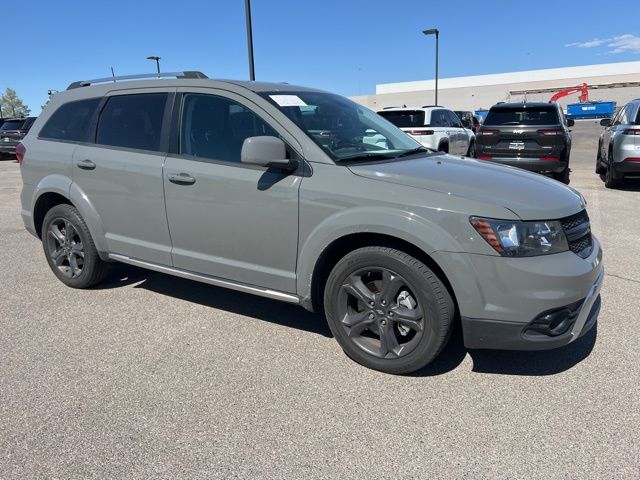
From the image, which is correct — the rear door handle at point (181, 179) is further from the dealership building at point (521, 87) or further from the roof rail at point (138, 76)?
the dealership building at point (521, 87)

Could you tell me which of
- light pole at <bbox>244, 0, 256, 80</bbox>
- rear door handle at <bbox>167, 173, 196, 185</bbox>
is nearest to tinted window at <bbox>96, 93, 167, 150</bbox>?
rear door handle at <bbox>167, 173, 196, 185</bbox>

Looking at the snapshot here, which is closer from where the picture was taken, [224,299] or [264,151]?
[264,151]

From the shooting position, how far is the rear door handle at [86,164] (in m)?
4.26

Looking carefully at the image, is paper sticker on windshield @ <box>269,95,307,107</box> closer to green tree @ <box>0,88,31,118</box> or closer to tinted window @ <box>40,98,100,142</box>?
tinted window @ <box>40,98,100,142</box>

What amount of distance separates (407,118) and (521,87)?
253ft

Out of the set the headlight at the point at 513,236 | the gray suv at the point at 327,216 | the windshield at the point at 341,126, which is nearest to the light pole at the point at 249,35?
the gray suv at the point at 327,216

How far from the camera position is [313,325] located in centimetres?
393

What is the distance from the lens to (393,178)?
3.07m

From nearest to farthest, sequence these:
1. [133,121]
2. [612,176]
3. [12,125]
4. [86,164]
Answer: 1. [133,121]
2. [86,164]
3. [612,176]
4. [12,125]

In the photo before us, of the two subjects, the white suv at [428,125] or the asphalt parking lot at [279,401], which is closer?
the asphalt parking lot at [279,401]

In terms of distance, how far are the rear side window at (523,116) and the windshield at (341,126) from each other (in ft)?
23.0

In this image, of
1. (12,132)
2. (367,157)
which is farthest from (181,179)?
(12,132)

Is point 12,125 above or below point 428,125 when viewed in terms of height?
above

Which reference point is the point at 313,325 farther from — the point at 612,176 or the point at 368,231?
the point at 612,176
